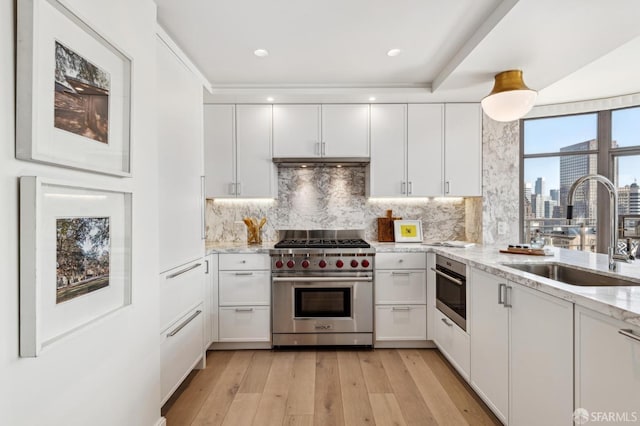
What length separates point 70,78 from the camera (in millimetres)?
1080

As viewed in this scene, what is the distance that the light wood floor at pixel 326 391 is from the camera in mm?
1955

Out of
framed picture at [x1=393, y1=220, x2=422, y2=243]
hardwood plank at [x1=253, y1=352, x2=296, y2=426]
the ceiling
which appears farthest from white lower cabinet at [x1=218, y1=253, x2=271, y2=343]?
the ceiling

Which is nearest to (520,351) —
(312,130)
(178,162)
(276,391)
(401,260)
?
(401,260)

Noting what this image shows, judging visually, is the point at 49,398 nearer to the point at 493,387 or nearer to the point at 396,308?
the point at 493,387

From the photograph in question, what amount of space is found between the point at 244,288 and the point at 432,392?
1.72 m

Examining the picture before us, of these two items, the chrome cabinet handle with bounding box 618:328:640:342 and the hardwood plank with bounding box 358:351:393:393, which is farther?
the hardwood plank with bounding box 358:351:393:393

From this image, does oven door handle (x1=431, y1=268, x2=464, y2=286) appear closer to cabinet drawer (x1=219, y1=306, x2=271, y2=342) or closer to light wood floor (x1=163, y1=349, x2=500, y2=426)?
light wood floor (x1=163, y1=349, x2=500, y2=426)

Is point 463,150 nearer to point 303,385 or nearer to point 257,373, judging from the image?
point 303,385

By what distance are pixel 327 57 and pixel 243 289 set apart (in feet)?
6.87

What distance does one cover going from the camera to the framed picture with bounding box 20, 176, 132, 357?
92 cm

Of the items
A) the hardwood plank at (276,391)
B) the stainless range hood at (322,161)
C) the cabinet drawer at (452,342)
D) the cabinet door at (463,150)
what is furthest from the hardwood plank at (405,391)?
the stainless range hood at (322,161)

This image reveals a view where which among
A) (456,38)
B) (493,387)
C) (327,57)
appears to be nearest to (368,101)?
(327,57)

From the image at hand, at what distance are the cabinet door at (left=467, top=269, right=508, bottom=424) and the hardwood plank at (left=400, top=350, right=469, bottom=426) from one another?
20cm

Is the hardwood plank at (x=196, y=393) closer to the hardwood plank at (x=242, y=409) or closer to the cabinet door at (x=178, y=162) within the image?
the hardwood plank at (x=242, y=409)
